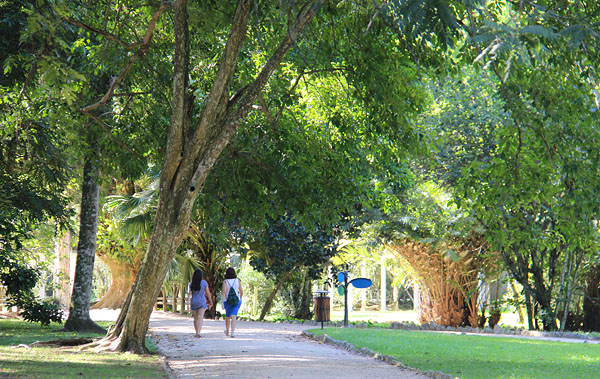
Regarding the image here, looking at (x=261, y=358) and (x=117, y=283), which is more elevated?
(x=117, y=283)

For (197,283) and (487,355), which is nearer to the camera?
(487,355)

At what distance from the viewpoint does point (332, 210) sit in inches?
495

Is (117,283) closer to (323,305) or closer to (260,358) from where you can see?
(323,305)

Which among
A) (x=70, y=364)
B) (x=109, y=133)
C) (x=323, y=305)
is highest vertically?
(x=109, y=133)

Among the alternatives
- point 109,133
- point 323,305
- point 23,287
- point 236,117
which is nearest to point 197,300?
point 23,287

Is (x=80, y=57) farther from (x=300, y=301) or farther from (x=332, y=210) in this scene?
(x=300, y=301)

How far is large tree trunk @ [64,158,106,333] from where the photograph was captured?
14445 millimetres

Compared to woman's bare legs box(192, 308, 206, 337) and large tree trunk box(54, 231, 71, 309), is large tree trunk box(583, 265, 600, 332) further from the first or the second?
large tree trunk box(54, 231, 71, 309)

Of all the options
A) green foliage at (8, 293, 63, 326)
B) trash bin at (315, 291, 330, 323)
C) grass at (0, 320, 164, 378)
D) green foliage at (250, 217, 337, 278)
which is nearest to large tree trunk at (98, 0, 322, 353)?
grass at (0, 320, 164, 378)

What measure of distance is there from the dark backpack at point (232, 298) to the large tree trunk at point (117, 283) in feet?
52.7

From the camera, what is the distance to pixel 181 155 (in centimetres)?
1038

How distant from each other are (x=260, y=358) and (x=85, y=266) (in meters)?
5.64

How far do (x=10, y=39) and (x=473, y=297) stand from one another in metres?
16.5

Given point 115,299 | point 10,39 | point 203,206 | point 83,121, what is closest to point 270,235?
point 203,206
